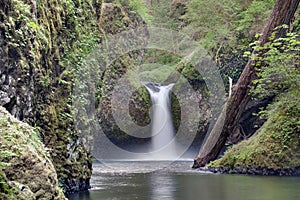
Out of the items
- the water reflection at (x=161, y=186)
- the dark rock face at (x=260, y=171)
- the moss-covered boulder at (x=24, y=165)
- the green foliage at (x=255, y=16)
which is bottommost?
the dark rock face at (x=260, y=171)

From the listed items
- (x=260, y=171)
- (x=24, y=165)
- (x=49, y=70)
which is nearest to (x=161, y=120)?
(x=260, y=171)

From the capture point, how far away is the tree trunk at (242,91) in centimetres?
668

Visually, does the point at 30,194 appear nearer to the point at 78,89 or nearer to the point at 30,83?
the point at 30,83

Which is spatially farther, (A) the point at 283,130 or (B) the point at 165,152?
(B) the point at 165,152

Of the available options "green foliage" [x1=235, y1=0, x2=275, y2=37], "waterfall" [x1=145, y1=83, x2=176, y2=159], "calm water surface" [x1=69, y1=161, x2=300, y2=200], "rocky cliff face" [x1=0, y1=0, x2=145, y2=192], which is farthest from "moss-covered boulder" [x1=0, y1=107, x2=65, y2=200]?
"waterfall" [x1=145, y1=83, x2=176, y2=159]

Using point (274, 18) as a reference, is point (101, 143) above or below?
below

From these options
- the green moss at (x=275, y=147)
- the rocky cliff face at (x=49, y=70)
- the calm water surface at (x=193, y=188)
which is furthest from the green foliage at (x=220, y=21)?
the rocky cliff face at (x=49, y=70)

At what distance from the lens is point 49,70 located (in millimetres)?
6668

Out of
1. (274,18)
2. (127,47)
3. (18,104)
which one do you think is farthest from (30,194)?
(127,47)

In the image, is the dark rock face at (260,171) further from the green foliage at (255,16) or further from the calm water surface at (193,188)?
the green foliage at (255,16)

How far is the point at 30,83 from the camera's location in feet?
18.6

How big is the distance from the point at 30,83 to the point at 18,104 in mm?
490

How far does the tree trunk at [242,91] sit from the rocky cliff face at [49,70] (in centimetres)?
289

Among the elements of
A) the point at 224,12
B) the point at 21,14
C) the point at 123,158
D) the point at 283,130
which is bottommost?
the point at 123,158
